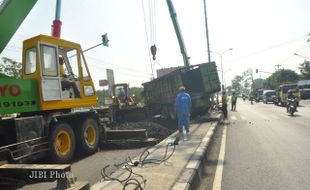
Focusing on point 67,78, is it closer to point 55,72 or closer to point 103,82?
point 55,72

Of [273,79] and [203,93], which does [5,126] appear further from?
[273,79]

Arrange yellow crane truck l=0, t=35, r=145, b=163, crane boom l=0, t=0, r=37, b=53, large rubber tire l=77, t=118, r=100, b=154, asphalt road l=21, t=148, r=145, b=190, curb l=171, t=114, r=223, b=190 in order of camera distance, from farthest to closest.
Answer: large rubber tire l=77, t=118, r=100, b=154 < crane boom l=0, t=0, r=37, b=53 < yellow crane truck l=0, t=35, r=145, b=163 < asphalt road l=21, t=148, r=145, b=190 < curb l=171, t=114, r=223, b=190

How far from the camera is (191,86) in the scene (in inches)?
899

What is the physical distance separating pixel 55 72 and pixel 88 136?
2759 millimetres

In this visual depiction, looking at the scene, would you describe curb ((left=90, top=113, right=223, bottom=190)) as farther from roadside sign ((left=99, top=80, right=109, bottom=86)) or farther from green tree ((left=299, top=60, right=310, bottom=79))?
green tree ((left=299, top=60, right=310, bottom=79))

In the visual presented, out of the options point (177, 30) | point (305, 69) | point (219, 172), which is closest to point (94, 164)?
point (219, 172)

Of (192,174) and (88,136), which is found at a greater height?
(88,136)

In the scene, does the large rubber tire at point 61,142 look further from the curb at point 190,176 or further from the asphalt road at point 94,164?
the curb at point 190,176

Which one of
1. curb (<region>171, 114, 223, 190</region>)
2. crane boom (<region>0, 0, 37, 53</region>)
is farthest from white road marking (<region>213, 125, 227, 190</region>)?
crane boom (<region>0, 0, 37, 53</region>)

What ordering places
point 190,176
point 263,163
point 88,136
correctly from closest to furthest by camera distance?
1. point 190,176
2. point 263,163
3. point 88,136

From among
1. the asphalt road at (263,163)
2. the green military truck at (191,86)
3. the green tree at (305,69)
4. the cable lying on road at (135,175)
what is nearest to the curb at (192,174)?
the asphalt road at (263,163)

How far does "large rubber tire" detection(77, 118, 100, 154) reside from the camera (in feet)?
34.0

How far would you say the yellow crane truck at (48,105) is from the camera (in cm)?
788

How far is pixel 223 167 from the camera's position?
25.6 ft
